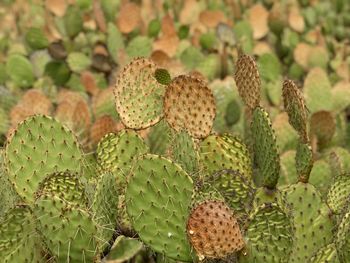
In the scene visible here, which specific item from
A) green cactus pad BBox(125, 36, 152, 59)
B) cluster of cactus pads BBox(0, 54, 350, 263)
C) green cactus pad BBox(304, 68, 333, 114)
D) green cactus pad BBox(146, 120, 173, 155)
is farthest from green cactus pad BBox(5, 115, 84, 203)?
green cactus pad BBox(125, 36, 152, 59)

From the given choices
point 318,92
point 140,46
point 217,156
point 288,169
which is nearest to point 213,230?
point 217,156

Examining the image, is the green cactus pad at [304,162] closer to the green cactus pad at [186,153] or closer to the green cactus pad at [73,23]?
the green cactus pad at [186,153]

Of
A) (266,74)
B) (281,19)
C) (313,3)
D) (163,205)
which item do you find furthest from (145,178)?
(313,3)

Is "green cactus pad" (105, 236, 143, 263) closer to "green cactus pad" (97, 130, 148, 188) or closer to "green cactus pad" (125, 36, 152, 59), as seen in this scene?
"green cactus pad" (97, 130, 148, 188)

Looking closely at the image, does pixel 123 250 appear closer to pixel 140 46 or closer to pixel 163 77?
pixel 163 77

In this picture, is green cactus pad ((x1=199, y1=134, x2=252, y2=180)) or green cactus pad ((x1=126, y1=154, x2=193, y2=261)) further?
green cactus pad ((x1=199, y1=134, x2=252, y2=180))
